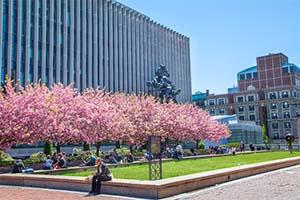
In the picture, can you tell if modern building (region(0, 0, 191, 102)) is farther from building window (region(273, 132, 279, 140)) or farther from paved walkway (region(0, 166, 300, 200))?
paved walkway (region(0, 166, 300, 200))

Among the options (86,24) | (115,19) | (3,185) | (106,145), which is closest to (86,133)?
(3,185)

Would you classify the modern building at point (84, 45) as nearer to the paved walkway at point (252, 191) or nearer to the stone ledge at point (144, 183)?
the stone ledge at point (144, 183)

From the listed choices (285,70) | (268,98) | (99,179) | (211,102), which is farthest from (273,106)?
(99,179)

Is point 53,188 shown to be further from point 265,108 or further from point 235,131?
point 265,108

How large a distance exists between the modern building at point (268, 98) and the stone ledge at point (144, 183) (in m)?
97.4

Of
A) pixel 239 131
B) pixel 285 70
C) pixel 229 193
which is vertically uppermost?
pixel 285 70

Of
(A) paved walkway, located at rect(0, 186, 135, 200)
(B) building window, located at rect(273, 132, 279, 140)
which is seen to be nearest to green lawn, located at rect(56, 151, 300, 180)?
(A) paved walkway, located at rect(0, 186, 135, 200)

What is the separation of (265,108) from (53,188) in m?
107

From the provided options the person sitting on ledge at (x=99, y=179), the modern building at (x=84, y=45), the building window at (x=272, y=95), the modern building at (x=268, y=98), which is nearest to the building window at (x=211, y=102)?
the modern building at (x=268, y=98)

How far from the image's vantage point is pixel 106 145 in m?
67.7

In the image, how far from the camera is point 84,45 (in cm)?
6812

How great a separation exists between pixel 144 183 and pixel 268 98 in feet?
356

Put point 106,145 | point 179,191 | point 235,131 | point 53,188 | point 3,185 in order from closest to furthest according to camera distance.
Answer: point 179,191 < point 53,188 < point 3,185 < point 106,145 < point 235,131

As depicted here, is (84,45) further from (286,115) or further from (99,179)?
(286,115)
